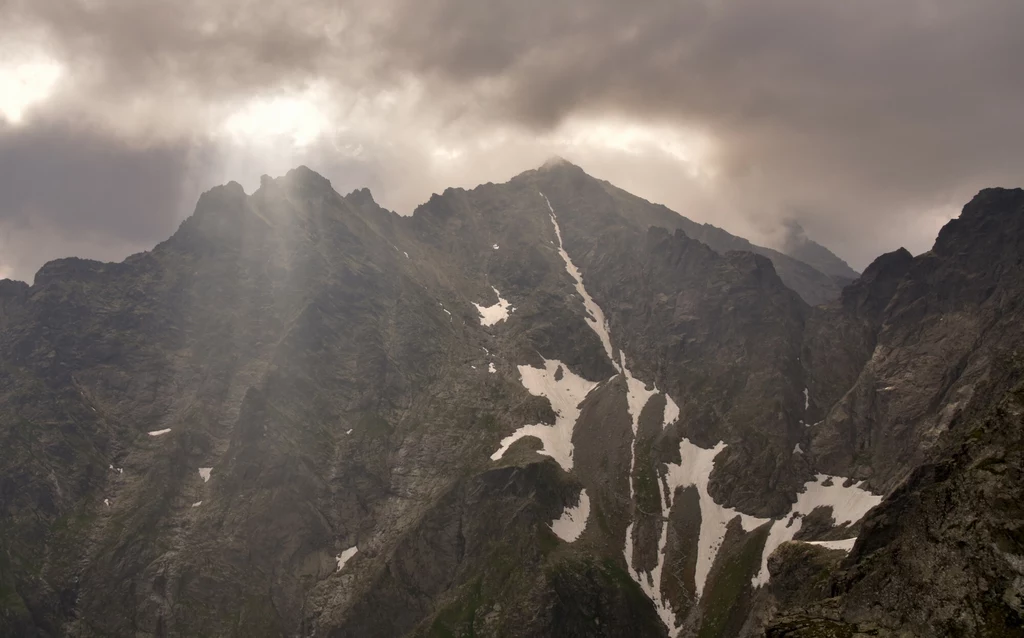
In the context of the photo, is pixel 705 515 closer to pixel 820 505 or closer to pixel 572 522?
pixel 820 505

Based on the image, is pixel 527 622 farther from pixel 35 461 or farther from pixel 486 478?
pixel 35 461

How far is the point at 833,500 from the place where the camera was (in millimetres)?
166125

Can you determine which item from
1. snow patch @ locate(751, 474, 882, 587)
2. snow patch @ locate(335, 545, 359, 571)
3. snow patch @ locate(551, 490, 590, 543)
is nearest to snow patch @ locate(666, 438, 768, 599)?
snow patch @ locate(751, 474, 882, 587)

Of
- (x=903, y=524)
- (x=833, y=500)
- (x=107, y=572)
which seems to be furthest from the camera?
(x=107, y=572)

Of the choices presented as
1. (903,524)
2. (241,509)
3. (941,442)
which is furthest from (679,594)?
(241,509)

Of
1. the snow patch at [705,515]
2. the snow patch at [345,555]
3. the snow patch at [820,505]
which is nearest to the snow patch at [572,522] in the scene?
the snow patch at [705,515]

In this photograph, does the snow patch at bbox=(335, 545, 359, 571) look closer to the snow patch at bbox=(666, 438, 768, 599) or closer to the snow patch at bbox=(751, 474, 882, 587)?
the snow patch at bbox=(666, 438, 768, 599)

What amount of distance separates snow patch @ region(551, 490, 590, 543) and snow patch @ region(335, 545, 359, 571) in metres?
58.0

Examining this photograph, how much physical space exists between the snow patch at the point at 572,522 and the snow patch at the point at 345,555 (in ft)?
190

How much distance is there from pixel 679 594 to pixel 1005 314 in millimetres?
108460

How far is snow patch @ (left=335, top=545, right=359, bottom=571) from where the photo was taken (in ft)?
611

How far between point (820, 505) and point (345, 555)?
12861 cm

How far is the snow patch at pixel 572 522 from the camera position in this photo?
178250mm

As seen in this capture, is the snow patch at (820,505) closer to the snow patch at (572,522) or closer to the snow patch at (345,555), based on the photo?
the snow patch at (572,522)
